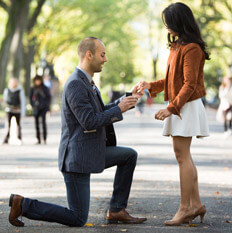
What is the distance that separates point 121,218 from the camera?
19.5 ft

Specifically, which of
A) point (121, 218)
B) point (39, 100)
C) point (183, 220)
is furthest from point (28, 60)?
point (183, 220)

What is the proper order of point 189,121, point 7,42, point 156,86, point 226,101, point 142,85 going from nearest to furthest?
1. point 189,121
2. point 142,85
3. point 156,86
4. point 226,101
5. point 7,42

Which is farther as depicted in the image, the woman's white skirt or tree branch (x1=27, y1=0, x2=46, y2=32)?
tree branch (x1=27, y1=0, x2=46, y2=32)

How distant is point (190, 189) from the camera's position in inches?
234

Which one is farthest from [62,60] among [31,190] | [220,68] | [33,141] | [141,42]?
[31,190]

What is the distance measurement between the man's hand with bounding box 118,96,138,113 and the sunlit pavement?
1054 mm

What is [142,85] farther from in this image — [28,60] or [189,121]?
[28,60]

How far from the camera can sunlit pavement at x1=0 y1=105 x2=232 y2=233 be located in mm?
5990

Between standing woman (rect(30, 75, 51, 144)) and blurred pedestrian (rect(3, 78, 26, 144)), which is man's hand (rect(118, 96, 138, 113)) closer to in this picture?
blurred pedestrian (rect(3, 78, 26, 144))

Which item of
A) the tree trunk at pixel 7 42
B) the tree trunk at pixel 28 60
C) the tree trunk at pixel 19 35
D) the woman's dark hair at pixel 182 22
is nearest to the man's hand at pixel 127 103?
the woman's dark hair at pixel 182 22

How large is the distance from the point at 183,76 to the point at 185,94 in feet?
0.77

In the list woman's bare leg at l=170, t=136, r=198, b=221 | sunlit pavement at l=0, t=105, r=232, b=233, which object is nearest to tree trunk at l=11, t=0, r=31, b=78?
sunlit pavement at l=0, t=105, r=232, b=233

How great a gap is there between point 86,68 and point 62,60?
192 feet

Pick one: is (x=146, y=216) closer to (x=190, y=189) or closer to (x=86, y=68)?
(x=190, y=189)
